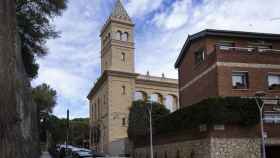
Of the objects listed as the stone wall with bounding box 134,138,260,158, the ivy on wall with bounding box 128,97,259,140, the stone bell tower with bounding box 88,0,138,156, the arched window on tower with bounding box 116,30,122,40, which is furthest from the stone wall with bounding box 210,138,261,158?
the arched window on tower with bounding box 116,30,122,40

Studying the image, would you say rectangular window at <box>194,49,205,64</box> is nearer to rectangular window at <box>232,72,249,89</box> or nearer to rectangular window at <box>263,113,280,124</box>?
rectangular window at <box>232,72,249,89</box>

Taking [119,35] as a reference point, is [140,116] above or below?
below

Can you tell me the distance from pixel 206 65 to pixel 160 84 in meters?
47.4

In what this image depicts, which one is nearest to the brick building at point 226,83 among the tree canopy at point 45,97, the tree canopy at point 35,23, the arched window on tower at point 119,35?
the tree canopy at point 35,23

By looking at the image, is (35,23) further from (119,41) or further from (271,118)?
(119,41)

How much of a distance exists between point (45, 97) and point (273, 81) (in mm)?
37227

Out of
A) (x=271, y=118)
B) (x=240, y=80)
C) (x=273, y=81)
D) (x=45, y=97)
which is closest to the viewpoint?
(x=271, y=118)

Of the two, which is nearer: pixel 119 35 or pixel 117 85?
pixel 117 85

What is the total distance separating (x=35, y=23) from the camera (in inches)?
1303

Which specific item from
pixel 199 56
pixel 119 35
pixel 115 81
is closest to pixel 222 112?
pixel 199 56

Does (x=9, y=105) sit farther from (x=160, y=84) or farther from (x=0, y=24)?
(x=160, y=84)

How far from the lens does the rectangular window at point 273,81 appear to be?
119ft

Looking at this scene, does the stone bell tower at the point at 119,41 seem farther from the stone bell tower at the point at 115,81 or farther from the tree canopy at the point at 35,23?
the tree canopy at the point at 35,23

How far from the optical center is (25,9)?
3238 cm
